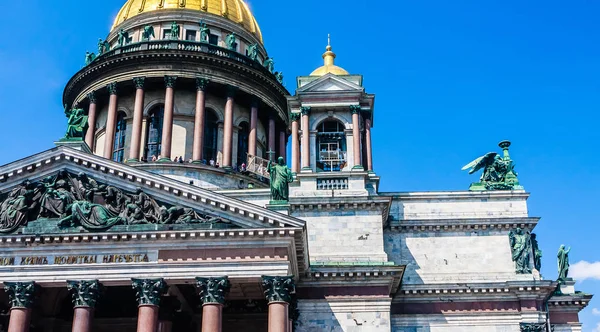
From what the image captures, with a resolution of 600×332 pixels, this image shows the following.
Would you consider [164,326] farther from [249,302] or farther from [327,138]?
[327,138]

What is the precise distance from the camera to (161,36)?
4641cm

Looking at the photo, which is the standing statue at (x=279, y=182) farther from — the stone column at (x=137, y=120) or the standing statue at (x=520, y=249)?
the stone column at (x=137, y=120)

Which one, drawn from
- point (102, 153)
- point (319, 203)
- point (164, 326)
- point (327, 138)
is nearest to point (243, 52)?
point (102, 153)

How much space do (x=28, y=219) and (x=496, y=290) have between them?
63.4ft

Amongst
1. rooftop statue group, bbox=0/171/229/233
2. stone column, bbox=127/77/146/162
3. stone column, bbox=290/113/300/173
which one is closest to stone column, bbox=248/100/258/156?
stone column, bbox=127/77/146/162

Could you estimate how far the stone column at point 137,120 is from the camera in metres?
41.2

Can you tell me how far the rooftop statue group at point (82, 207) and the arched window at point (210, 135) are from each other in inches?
→ 587

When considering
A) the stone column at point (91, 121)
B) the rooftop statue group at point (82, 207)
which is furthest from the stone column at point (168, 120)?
the rooftop statue group at point (82, 207)

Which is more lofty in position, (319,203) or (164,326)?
(319,203)

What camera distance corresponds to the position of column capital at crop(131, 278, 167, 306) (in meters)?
26.2

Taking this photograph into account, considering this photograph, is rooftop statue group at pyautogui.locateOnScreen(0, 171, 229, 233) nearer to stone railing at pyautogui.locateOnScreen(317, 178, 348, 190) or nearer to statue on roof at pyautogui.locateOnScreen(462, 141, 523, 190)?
stone railing at pyautogui.locateOnScreen(317, 178, 348, 190)

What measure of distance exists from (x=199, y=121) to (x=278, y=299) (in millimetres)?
18181

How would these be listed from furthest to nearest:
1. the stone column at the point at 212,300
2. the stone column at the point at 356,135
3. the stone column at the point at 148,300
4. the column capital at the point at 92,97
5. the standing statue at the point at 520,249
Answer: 1. the column capital at the point at 92,97
2. the stone column at the point at 356,135
3. the standing statue at the point at 520,249
4. the stone column at the point at 148,300
5. the stone column at the point at 212,300

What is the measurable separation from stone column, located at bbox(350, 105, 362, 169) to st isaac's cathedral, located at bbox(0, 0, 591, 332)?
73mm
